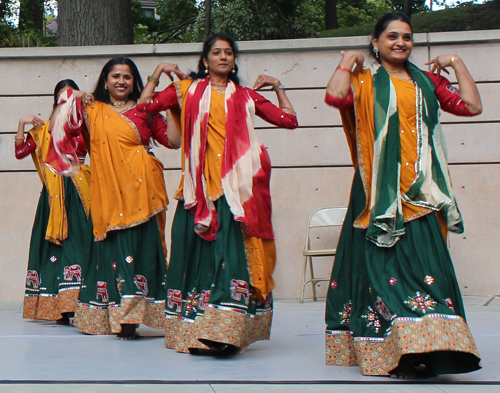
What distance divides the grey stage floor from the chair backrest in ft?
6.18

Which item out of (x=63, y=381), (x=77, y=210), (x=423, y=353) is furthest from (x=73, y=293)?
(x=423, y=353)

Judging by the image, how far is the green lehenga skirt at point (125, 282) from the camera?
5.25 meters

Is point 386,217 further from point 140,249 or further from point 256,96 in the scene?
point 140,249

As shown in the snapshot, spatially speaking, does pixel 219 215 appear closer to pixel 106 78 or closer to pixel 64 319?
pixel 106 78

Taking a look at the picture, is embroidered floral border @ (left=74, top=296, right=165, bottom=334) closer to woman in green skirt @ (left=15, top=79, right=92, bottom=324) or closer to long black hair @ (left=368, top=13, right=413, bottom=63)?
woman in green skirt @ (left=15, top=79, right=92, bottom=324)

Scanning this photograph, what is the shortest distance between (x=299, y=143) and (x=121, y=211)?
9.85 feet

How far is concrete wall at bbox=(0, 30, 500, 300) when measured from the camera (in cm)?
775

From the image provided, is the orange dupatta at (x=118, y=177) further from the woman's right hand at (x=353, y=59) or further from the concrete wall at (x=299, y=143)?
the concrete wall at (x=299, y=143)

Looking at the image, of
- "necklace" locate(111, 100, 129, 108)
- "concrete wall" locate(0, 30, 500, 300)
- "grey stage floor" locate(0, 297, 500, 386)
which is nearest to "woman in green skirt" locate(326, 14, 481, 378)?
"grey stage floor" locate(0, 297, 500, 386)

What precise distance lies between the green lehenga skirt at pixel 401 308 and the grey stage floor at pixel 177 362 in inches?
4.1

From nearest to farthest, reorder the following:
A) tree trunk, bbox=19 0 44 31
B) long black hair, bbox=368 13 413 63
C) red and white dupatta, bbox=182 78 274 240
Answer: long black hair, bbox=368 13 413 63 → red and white dupatta, bbox=182 78 274 240 → tree trunk, bbox=19 0 44 31

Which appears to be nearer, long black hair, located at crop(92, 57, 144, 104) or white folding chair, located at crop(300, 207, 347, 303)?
long black hair, located at crop(92, 57, 144, 104)

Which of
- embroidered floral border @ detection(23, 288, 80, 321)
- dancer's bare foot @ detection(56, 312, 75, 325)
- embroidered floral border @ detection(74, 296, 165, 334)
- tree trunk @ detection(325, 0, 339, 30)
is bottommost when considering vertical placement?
dancer's bare foot @ detection(56, 312, 75, 325)

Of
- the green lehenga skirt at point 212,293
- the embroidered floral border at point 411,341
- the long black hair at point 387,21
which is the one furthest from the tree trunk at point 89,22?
the embroidered floral border at point 411,341
